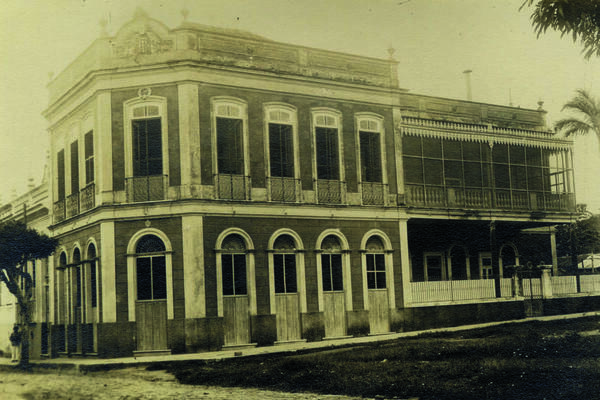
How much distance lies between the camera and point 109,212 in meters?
18.0

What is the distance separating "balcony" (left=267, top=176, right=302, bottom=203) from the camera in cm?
1939

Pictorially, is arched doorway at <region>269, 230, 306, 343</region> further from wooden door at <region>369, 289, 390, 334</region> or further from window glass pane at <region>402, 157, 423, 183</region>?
Answer: window glass pane at <region>402, 157, 423, 183</region>

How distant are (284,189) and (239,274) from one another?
8.93ft

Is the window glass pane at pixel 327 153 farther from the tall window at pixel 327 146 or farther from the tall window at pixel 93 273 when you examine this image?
the tall window at pixel 93 273

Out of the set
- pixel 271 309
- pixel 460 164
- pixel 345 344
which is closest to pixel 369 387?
pixel 345 344

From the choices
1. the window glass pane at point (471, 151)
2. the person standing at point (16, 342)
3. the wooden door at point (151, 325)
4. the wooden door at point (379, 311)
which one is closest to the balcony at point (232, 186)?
the wooden door at point (151, 325)

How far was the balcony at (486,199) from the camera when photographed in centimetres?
2269

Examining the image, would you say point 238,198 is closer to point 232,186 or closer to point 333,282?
point 232,186

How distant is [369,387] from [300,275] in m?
8.46

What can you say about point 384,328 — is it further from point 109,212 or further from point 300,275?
point 109,212

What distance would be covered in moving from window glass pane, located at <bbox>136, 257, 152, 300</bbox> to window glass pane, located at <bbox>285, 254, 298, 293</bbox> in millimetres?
3815

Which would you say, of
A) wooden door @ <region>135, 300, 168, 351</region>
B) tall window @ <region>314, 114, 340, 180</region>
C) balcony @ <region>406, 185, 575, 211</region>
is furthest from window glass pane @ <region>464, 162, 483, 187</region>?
wooden door @ <region>135, 300, 168, 351</region>

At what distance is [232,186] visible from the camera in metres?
18.7

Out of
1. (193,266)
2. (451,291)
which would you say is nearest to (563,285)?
(451,291)
